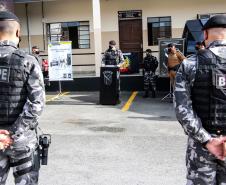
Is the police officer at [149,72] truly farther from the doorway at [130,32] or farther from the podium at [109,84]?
the doorway at [130,32]

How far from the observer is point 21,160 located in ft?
11.0

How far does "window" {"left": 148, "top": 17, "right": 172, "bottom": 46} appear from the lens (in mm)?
18141

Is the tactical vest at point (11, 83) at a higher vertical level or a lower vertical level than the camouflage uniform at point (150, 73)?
higher

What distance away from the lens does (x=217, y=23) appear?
301 centimetres

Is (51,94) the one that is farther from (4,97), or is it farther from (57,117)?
(4,97)

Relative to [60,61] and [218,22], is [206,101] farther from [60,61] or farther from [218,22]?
[60,61]

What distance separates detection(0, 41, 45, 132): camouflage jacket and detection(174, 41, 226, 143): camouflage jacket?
1079mm

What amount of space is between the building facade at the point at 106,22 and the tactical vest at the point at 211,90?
14785mm

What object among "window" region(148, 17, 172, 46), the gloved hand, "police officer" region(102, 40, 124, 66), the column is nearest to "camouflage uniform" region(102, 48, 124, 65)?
"police officer" region(102, 40, 124, 66)

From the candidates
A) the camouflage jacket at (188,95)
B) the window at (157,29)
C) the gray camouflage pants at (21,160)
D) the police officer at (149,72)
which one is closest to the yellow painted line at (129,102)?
the police officer at (149,72)

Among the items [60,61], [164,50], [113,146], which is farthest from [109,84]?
[113,146]

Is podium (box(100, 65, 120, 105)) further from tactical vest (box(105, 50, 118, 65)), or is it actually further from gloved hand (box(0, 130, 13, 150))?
gloved hand (box(0, 130, 13, 150))

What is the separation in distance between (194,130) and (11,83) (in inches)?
56.7

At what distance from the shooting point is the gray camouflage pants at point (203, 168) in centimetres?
305
